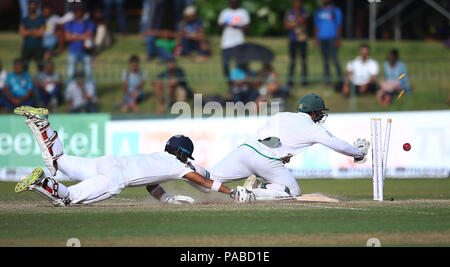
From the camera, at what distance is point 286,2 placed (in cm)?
2714

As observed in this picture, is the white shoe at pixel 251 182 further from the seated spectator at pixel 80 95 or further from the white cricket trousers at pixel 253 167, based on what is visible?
the seated spectator at pixel 80 95

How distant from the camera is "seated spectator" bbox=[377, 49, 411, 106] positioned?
20375 millimetres

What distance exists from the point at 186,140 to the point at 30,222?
2.47 meters

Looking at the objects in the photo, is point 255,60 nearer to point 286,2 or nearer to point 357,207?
point 286,2

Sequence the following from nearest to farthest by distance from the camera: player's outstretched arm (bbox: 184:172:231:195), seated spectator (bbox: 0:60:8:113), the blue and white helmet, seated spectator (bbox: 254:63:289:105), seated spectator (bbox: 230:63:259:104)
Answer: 1. player's outstretched arm (bbox: 184:172:231:195)
2. the blue and white helmet
3. seated spectator (bbox: 230:63:259:104)
4. seated spectator (bbox: 254:63:289:105)
5. seated spectator (bbox: 0:60:8:113)

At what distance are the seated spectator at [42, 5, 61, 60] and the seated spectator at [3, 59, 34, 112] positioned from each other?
2074mm

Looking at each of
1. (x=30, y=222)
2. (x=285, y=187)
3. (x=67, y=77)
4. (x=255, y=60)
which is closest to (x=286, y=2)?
(x=255, y=60)

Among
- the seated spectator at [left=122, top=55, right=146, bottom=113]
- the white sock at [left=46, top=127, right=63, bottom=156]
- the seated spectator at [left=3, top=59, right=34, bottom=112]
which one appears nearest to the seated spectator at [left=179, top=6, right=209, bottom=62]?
the seated spectator at [left=122, top=55, right=146, bottom=113]

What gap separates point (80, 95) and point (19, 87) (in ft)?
5.36

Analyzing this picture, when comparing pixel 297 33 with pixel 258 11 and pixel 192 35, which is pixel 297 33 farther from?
pixel 258 11

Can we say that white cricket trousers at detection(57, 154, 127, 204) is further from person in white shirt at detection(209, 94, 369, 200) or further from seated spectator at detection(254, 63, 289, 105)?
seated spectator at detection(254, 63, 289, 105)

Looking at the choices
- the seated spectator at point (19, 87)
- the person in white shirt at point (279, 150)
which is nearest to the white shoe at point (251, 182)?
the person in white shirt at point (279, 150)
